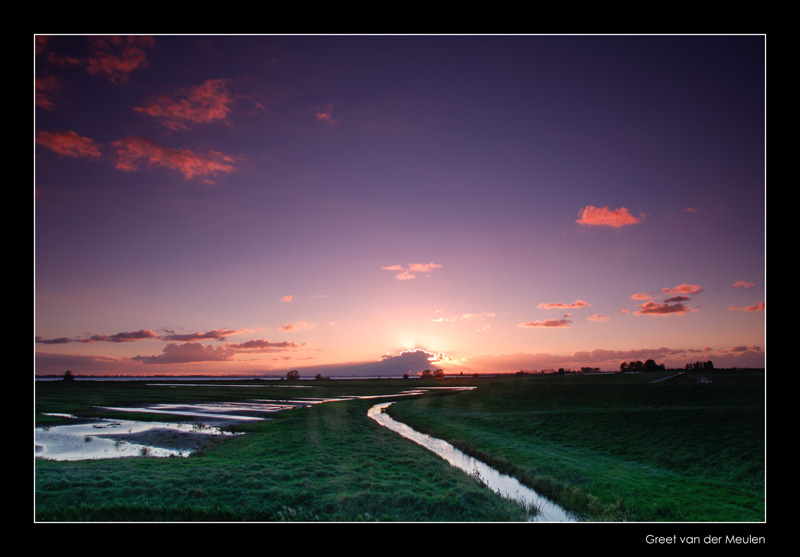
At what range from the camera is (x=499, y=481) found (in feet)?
75.9

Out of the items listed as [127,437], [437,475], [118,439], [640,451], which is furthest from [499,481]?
[127,437]

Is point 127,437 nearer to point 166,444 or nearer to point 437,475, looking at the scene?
point 166,444

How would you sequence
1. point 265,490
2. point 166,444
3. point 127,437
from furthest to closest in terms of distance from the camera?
point 127,437
point 166,444
point 265,490

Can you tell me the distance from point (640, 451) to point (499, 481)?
12546 millimetres

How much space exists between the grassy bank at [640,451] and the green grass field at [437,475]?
0.10m

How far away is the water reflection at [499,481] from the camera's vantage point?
1807 cm

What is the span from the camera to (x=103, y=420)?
45.5 metres

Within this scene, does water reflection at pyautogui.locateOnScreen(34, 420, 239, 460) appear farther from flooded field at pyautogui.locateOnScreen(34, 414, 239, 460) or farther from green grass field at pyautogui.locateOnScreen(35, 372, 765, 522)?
green grass field at pyautogui.locateOnScreen(35, 372, 765, 522)

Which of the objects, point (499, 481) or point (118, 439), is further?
point (118, 439)

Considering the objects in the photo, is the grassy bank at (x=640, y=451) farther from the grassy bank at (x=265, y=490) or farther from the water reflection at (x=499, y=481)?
the grassy bank at (x=265, y=490)
